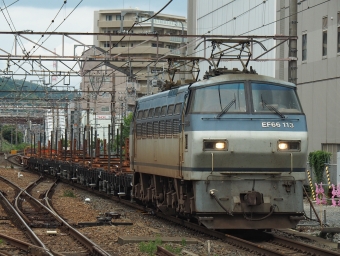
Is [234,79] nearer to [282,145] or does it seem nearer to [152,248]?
[282,145]

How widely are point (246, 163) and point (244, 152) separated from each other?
0.22 metres

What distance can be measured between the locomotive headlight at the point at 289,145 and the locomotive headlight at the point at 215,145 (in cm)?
99

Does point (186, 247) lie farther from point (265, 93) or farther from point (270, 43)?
point (270, 43)

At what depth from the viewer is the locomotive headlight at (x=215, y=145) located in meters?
14.1

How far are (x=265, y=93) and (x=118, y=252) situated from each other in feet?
13.8

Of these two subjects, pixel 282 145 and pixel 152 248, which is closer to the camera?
pixel 152 248

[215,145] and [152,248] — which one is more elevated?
[215,145]

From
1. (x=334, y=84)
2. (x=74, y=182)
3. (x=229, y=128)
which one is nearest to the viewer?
(x=229, y=128)

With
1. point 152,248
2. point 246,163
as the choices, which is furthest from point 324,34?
point 152,248

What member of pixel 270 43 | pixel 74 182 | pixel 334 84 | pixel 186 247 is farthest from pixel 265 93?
pixel 270 43

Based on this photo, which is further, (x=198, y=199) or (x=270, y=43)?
(x=270, y=43)

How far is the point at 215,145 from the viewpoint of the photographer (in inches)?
554

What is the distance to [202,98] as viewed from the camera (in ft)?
47.4

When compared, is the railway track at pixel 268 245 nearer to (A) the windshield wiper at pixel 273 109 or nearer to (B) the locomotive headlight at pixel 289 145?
(B) the locomotive headlight at pixel 289 145
